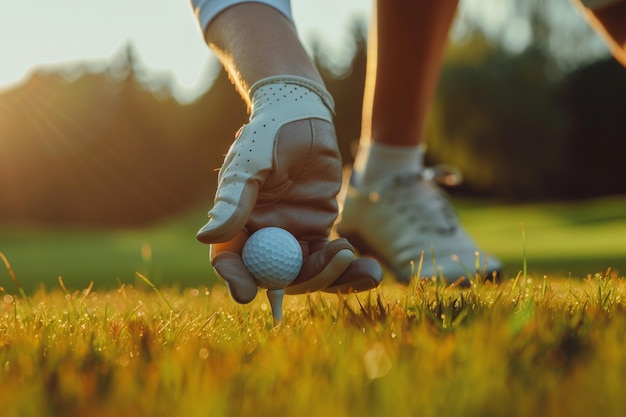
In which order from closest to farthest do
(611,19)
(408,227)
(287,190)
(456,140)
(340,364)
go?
1. (340,364)
2. (287,190)
3. (611,19)
4. (408,227)
5. (456,140)

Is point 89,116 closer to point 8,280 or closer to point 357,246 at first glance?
point 8,280

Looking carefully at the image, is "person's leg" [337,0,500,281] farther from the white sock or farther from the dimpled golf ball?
the dimpled golf ball

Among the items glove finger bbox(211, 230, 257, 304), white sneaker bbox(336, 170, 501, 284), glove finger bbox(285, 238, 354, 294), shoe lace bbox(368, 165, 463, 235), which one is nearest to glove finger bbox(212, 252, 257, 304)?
glove finger bbox(211, 230, 257, 304)

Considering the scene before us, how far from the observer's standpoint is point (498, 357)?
83 cm

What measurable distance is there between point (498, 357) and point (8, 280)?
5095 millimetres

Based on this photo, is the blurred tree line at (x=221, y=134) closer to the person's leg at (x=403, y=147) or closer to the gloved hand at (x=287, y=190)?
the person's leg at (x=403, y=147)

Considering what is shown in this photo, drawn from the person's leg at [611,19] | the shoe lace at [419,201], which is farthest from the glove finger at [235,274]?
the person's leg at [611,19]

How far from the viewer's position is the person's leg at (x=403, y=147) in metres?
2.47

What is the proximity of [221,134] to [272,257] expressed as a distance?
77.2 ft

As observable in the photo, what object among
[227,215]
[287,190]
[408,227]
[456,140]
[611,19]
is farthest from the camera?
[456,140]

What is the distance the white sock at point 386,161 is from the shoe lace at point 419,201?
0.03 meters

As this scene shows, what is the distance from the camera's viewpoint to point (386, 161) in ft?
8.54

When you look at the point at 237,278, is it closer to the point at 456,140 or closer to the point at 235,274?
the point at 235,274

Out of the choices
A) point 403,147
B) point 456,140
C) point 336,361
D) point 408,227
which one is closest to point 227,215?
point 336,361
